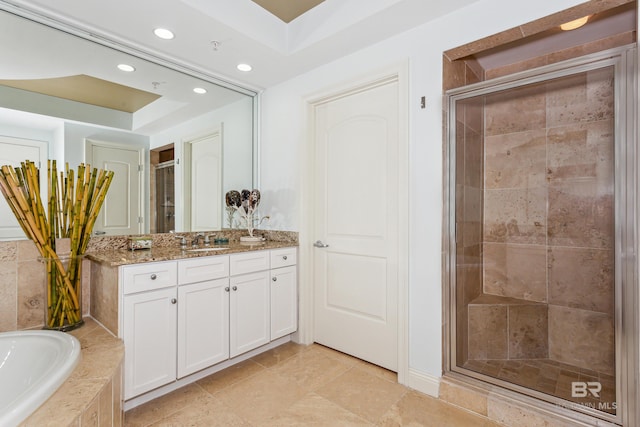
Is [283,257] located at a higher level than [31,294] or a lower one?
higher

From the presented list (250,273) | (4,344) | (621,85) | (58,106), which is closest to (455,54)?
(621,85)

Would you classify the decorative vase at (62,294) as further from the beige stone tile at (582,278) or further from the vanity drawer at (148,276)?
the beige stone tile at (582,278)

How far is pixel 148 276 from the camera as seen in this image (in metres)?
1.82

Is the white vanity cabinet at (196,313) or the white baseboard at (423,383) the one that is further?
the white baseboard at (423,383)

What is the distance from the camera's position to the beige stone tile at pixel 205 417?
1.72m

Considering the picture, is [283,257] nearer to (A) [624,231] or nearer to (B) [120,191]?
(B) [120,191]

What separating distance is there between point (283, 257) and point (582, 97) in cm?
219

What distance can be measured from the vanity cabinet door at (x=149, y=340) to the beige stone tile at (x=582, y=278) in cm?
241

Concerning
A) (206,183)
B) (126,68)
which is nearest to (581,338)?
(206,183)

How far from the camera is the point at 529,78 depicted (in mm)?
1703

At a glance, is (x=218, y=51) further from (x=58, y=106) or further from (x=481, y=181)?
(x=481, y=181)

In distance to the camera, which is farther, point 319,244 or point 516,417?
point 319,244

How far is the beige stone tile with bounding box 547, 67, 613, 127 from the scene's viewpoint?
5.02 feet
